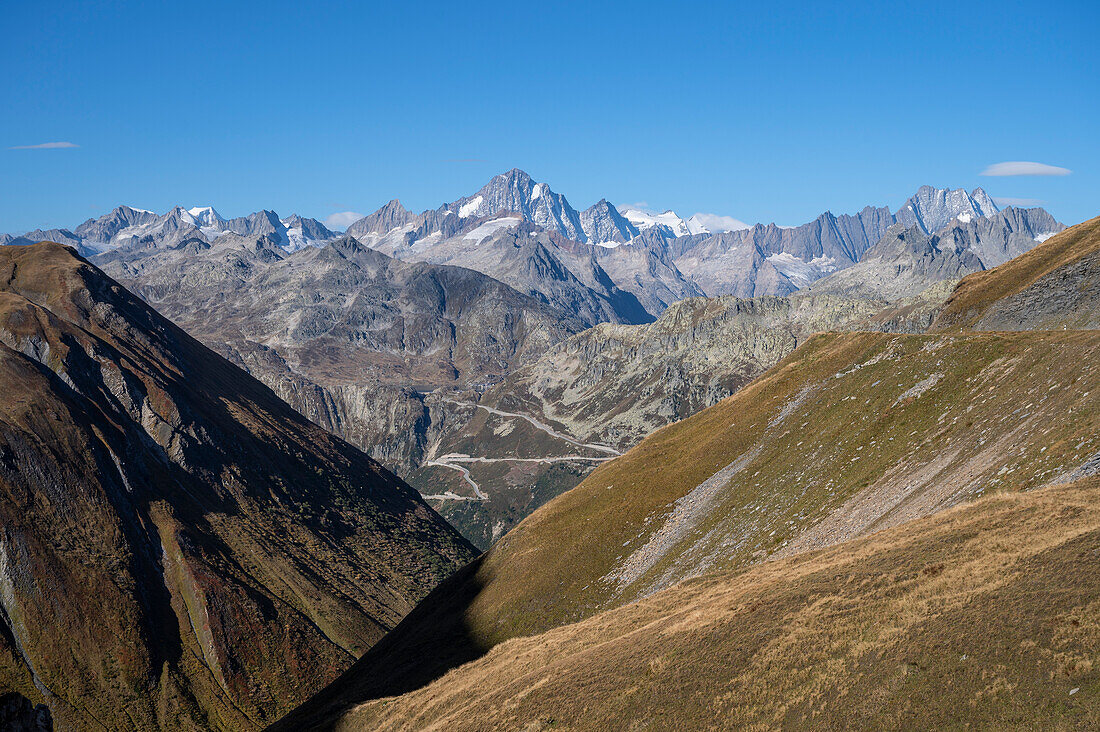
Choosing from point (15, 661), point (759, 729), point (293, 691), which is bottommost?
point (293, 691)

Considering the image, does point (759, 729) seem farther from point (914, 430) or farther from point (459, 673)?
point (914, 430)

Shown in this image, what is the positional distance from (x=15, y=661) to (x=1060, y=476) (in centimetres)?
15432

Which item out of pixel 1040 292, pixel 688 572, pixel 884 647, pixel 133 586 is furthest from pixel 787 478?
pixel 133 586

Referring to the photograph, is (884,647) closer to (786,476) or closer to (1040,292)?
(786,476)

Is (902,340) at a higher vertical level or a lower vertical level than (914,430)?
higher

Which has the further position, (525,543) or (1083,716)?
(525,543)

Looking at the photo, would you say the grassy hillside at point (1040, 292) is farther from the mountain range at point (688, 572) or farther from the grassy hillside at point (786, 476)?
the grassy hillside at point (786, 476)

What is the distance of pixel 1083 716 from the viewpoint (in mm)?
24812

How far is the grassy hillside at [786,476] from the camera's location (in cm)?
5744

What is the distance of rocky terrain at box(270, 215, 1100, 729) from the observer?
185 feet

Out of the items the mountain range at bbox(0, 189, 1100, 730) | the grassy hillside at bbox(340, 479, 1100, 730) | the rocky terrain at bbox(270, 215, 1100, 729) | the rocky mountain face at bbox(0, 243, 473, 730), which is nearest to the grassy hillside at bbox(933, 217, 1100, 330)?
the mountain range at bbox(0, 189, 1100, 730)

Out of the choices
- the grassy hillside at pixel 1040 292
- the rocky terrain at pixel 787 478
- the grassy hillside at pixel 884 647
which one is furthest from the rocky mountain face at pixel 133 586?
the grassy hillside at pixel 1040 292


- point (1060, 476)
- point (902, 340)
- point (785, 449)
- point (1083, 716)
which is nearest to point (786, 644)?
point (1083, 716)

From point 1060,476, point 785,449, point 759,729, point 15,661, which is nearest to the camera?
point 759,729
